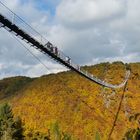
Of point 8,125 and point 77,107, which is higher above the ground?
point 77,107

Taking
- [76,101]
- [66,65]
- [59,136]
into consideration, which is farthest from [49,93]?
[66,65]

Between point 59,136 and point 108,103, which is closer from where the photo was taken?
point 59,136

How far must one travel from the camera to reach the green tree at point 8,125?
102m

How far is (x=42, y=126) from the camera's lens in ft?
Answer: 542

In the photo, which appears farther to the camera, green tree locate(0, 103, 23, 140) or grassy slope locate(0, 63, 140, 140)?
grassy slope locate(0, 63, 140, 140)

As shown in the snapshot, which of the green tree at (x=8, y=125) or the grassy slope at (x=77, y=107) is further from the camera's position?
the grassy slope at (x=77, y=107)

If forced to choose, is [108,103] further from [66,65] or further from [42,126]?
[66,65]

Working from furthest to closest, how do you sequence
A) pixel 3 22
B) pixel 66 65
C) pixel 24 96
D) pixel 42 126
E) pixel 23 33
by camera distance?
1. pixel 24 96
2. pixel 42 126
3. pixel 66 65
4. pixel 23 33
5. pixel 3 22

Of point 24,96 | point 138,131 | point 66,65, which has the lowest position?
point 138,131

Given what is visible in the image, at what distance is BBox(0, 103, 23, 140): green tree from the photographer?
102 metres

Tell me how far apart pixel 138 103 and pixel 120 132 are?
21.9 meters

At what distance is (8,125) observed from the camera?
102 meters

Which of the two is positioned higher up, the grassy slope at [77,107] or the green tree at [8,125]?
the grassy slope at [77,107]

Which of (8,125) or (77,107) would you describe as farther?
(77,107)
